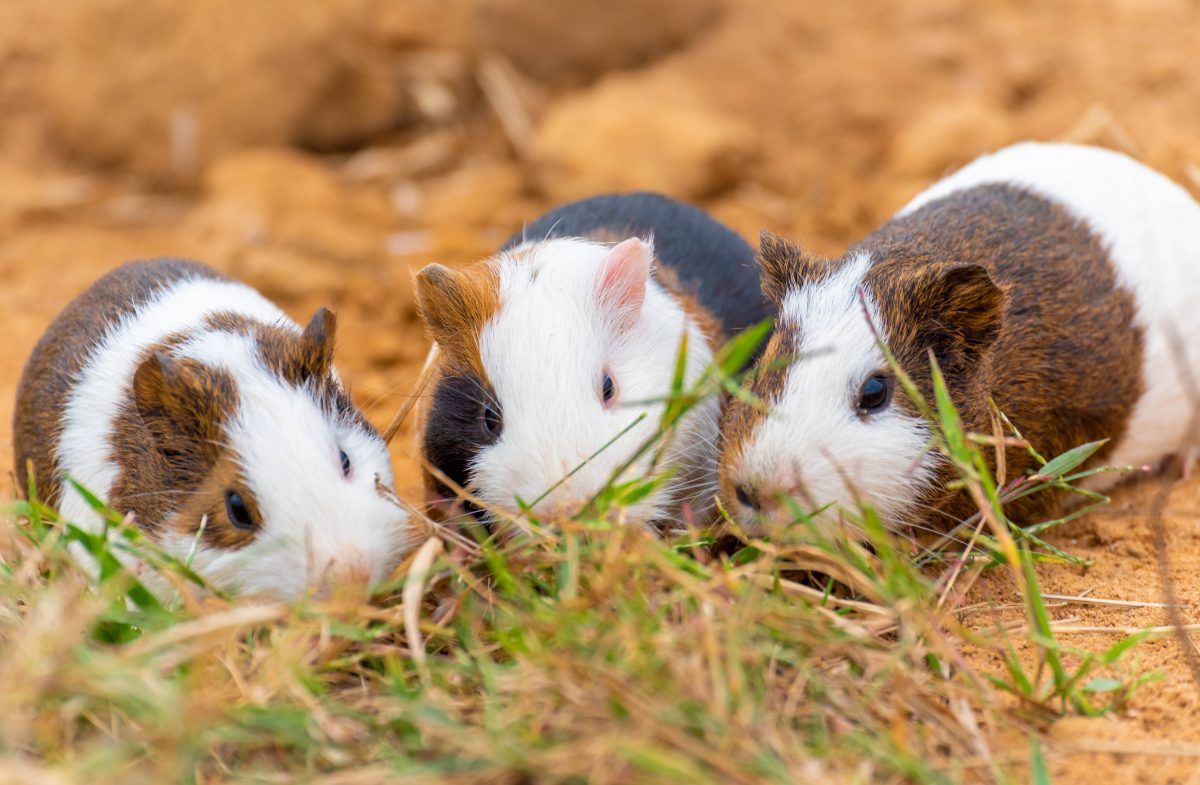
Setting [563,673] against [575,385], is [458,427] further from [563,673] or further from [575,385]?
[563,673]

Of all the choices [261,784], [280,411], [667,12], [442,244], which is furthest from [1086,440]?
[667,12]

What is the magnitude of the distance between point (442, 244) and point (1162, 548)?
208 inches

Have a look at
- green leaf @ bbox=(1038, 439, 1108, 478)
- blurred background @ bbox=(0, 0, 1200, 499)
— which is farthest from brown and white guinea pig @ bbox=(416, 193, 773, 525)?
blurred background @ bbox=(0, 0, 1200, 499)

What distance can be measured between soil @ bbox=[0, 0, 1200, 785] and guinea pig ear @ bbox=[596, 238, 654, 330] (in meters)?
2.61

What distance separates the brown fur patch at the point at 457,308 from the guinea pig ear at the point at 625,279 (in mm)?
395

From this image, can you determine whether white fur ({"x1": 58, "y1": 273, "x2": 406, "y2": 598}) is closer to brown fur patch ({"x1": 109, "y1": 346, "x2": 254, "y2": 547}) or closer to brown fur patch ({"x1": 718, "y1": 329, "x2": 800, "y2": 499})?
brown fur patch ({"x1": 109, "y1": 346, "x2": 254, "y2": 547})

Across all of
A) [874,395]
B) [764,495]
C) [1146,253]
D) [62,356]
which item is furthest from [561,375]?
[1146,253]

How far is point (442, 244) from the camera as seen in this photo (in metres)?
7.61

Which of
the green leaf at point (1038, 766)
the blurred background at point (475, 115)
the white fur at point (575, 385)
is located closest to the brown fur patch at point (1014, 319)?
the white fur at point (575, 385)

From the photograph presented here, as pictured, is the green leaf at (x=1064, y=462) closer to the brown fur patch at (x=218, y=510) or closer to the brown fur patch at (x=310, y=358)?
the brown fur patch at (x=310, y=358)

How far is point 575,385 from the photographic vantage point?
12.5 feet

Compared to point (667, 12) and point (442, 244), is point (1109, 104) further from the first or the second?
point (442, 244)

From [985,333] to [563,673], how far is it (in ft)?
6.55

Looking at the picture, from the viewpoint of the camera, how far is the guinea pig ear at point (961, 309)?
3797 mm
